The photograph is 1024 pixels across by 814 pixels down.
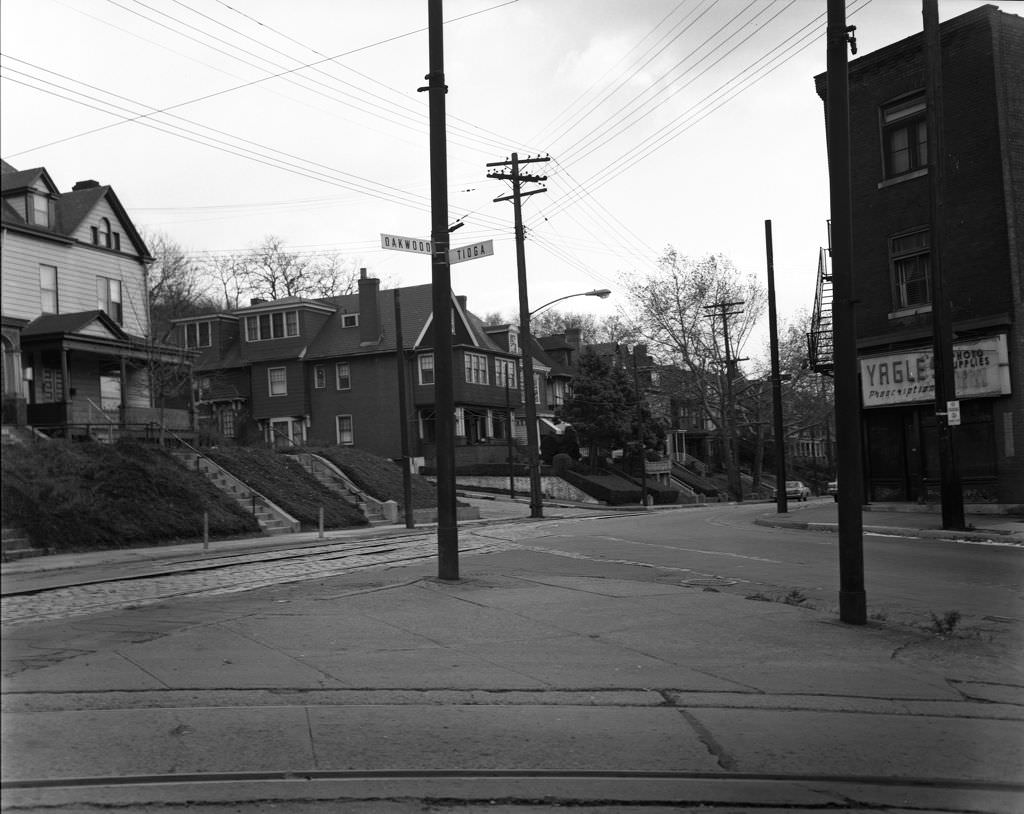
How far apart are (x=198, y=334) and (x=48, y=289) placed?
7.26ft

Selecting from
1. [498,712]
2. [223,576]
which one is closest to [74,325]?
[498,712]

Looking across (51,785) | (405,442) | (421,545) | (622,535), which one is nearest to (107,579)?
(51,785)

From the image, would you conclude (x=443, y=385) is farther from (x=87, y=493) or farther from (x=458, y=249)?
(x=87, y=493)

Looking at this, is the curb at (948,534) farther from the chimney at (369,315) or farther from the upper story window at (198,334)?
the chimney at (369,315)

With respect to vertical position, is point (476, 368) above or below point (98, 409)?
above

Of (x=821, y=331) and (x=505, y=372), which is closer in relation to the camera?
(x=821, y=331)

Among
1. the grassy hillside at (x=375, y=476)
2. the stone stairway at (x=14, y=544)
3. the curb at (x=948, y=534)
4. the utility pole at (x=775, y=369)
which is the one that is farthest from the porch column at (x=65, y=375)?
the grassy hillside at (x=375, y=476)

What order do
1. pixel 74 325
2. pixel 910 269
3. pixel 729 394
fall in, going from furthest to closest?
pixel 729 394 < pixel 910 269 < pixel 74 325

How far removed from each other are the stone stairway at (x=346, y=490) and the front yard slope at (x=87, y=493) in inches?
1095

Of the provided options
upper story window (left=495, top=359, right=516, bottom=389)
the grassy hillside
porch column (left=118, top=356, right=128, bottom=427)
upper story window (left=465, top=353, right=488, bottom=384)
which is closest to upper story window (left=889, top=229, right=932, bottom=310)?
the grassy hillside

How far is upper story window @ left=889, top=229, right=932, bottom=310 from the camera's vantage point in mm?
27609

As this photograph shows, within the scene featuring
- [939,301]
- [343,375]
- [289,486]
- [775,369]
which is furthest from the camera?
[343,375]

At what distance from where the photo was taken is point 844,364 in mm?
9734

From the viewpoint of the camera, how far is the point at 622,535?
72.4 ft
